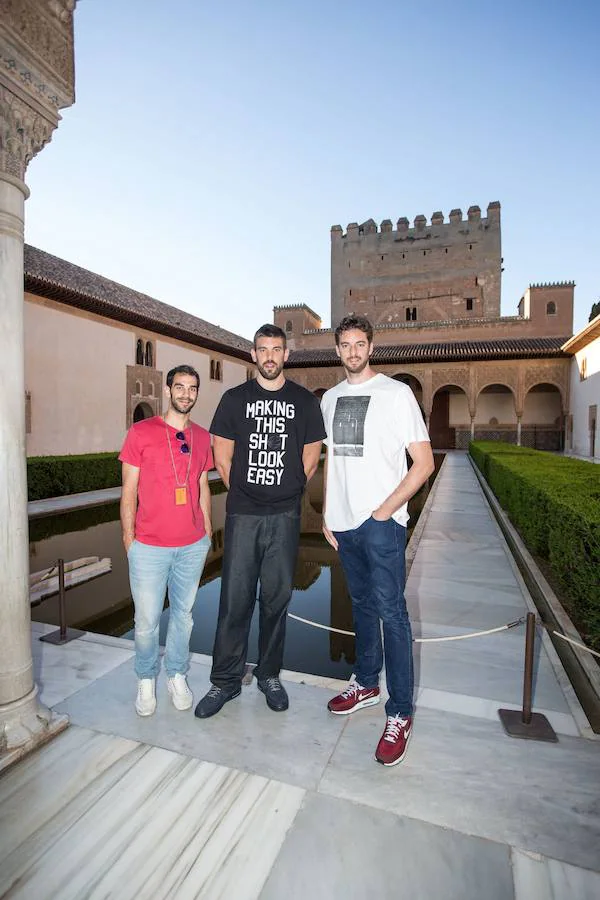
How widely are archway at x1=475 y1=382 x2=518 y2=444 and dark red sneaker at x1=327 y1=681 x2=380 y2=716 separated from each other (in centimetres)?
2481

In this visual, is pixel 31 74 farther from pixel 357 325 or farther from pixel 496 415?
pixel 496 415

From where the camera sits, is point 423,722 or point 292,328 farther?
point 292,328

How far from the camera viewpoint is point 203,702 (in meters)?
2.34

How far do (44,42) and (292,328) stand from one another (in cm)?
3059

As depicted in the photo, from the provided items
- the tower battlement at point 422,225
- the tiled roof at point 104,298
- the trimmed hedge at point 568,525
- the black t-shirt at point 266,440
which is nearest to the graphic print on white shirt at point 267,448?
the black t-shirt at point 266,440

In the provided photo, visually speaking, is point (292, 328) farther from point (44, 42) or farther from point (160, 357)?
point (44, 42)

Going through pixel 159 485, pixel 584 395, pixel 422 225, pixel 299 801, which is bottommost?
pixel 299 801

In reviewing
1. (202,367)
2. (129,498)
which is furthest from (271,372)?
(202,367)

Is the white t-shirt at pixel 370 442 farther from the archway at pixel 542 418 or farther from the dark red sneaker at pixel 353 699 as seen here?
the archway at pixel 542 418

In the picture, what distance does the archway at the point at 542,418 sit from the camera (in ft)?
81.5

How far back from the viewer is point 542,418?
82.8 feet

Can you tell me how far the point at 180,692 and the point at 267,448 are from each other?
126 centimetres

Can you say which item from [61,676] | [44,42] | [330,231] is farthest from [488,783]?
[330,231]

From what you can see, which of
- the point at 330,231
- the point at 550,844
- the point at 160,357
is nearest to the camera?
the point at 550,844
